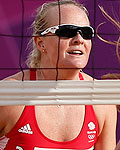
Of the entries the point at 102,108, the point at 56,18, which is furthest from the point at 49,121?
the point at 56,18

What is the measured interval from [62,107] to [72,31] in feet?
1.12

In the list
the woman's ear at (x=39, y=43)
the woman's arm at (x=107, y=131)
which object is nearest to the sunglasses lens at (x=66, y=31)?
the woman's ear at (x=39, y=43)

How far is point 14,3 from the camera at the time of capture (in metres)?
3.27

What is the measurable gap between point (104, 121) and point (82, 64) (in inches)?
13.3

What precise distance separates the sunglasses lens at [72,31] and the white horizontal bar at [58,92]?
266 mm

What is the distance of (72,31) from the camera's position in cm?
197

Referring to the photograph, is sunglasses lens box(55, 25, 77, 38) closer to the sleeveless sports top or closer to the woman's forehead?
the woman's forehead

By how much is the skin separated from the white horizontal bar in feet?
0.63

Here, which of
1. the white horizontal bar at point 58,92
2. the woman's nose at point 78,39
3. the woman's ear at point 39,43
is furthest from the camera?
the woman's ear at point 39,43

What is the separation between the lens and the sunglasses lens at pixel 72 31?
1966 mm

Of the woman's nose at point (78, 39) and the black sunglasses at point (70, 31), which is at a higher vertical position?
the black sunglasses at point (70, 31)

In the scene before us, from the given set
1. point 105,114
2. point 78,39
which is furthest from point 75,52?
point 105,114

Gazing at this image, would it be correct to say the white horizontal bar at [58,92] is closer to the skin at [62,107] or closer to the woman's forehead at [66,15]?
the skin at [62,107]

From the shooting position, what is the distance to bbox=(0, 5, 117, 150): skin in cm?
197
